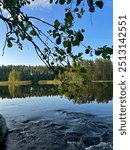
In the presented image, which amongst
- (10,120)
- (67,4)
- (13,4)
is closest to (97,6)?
(67,4)

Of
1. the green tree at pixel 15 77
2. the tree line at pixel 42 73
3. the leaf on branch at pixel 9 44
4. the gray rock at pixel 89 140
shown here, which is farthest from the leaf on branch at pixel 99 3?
the green tree at pixel 15 77

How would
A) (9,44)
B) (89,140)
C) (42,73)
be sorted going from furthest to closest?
(42,73) < (89,140) < (9,44)

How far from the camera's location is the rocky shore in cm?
1340

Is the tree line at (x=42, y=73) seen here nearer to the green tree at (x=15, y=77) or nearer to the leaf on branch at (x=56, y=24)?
the green tree at (x=15, y=77)

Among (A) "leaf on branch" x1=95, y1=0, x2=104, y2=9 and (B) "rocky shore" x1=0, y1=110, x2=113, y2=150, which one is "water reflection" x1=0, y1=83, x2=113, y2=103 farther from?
(B) "rocky shore" x1=0, y1=110, x2=113, y2=150

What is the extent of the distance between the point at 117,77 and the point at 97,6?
90cm

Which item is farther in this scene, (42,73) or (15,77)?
(15,77)

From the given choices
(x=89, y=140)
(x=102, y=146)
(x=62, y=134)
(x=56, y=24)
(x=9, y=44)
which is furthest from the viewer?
(x=62, y=134)

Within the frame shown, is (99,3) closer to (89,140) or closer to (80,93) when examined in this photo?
(80,93)

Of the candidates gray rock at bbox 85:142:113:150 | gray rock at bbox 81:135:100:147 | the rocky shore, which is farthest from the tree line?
gray rock at bbox 85:142:113:150

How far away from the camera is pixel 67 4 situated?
3.16 metres

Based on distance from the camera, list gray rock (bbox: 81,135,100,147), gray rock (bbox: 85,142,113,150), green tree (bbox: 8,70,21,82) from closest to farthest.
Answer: gray rock (bbox: 85,142,113,150), gray rock (bbox: 81,135,100,147), green tree (bbox: 8,70,21,82)

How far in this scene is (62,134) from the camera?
50.2 feet

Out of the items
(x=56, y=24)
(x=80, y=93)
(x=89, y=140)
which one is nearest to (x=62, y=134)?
(x=89, y=140)
